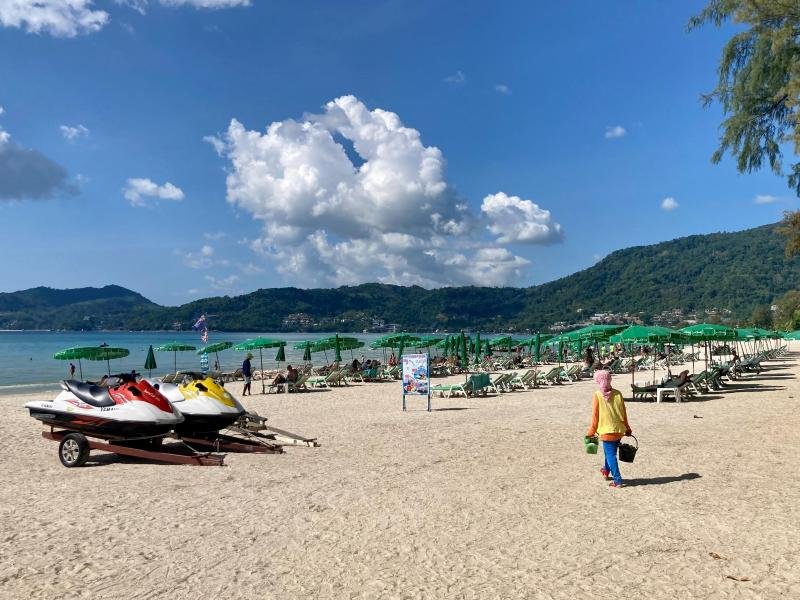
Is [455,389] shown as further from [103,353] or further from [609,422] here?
[103,353]

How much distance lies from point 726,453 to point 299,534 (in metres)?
6.40

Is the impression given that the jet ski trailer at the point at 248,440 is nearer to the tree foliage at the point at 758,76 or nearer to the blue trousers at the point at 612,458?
the blue trousers at the point at 612,458

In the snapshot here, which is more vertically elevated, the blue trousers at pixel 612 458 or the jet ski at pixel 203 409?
the jet ski at pixel 203 409

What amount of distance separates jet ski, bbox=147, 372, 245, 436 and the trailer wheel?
1267mm

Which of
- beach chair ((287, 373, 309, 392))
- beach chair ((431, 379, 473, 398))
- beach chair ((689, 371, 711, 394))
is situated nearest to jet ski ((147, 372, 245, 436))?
beach chair ((431, 379, 473, 398))

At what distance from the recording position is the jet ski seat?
807 cm

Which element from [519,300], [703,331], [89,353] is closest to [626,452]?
[703,331]

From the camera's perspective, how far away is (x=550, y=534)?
194 inches

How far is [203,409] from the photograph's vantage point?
28.7ft

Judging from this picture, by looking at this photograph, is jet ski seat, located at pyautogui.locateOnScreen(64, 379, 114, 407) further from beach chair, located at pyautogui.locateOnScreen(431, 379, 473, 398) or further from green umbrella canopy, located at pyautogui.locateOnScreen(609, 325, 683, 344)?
green umbrella canopy, located at pyautogui.locateOnScreen(609, 325, 683, 344)

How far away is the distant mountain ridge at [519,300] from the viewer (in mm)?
117500

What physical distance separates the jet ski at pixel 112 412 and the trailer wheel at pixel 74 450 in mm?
212

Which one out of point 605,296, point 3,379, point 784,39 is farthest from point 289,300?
point 784,39

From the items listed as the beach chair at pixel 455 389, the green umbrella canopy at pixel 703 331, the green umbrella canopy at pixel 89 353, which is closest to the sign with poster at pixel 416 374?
the beach chair at pixel 455 389
